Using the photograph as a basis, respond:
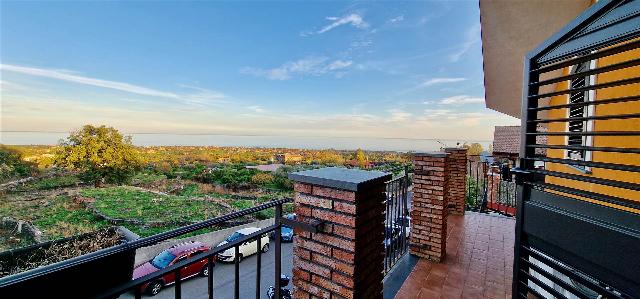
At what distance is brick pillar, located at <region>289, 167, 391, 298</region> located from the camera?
5.56ft

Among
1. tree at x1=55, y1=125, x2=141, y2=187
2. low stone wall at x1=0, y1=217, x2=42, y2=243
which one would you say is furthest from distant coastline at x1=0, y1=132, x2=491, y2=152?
low stone wall at x1=0, y1=217, x2=42, y2=243

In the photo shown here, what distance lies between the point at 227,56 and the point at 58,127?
70.9ft

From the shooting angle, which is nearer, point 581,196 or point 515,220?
point 581,196

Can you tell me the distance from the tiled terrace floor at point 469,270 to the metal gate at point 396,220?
0.93 feet

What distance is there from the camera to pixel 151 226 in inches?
805

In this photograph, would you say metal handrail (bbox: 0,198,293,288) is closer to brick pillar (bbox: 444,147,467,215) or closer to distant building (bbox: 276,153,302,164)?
brick pillar (bbox: 444,147,467,215)

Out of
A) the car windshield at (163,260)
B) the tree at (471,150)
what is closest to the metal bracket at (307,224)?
the tree at (471,150)

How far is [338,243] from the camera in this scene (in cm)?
174

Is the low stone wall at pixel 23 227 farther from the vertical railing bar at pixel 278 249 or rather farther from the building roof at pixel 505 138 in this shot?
the building roof at pixel 505 138

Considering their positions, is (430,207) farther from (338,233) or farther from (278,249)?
(278,249)

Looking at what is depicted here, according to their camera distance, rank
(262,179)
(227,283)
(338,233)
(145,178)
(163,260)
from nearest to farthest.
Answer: (338,233), (163,260), (227,283), (262,179), (145,178)

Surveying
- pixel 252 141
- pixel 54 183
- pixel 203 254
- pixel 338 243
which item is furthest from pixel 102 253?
pixel 252 141

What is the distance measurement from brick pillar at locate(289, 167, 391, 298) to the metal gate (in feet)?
4.25

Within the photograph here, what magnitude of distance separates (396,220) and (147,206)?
2751 cm
